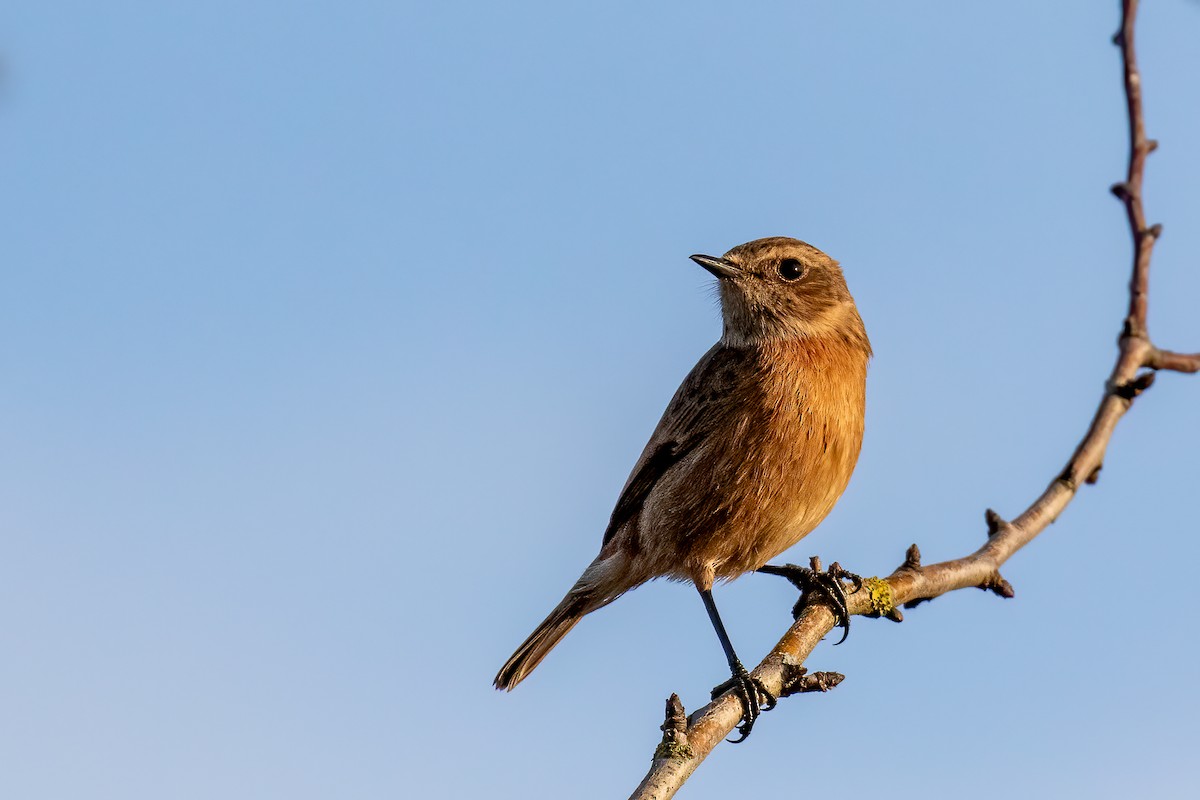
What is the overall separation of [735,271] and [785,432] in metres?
1.60

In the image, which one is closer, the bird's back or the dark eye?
the bird's back

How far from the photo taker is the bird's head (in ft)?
29.4

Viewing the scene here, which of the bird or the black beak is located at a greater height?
the black beak

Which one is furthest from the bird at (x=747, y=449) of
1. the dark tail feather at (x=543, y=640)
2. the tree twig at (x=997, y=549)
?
the tree twig at (x=997, y=549)

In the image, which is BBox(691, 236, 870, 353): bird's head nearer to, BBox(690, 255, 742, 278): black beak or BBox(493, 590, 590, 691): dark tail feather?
BBox(690, 255, 742, 278): black beak

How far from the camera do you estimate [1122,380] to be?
5.64m

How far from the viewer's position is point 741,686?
21.7 feet

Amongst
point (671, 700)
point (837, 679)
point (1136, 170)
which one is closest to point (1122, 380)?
point (1136, 170)

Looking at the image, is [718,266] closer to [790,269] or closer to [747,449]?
[790,269]

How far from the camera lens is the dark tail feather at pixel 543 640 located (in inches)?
359

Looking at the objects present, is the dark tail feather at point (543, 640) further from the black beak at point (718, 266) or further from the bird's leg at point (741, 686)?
the black beak at point (718, 266)

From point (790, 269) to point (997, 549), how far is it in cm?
336

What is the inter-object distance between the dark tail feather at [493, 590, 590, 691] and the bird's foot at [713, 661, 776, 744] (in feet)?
6.83

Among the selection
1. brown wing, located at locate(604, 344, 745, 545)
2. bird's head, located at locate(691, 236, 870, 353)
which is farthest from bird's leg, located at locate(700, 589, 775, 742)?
bird's head, located at locate(691, 236, 870, 353)
